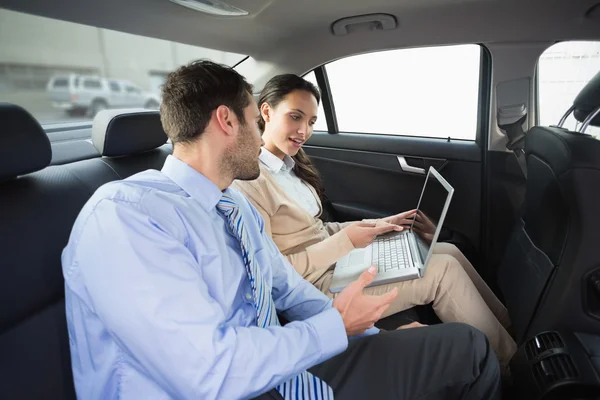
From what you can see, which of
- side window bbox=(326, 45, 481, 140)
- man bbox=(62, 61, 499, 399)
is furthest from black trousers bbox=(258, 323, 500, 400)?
side window bbox=(326, 45, 481, 140)

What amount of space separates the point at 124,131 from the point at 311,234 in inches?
34.5

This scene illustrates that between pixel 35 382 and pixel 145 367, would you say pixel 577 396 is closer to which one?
pixel 145 367

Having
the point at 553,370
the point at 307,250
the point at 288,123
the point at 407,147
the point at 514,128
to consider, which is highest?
the point at 288,123

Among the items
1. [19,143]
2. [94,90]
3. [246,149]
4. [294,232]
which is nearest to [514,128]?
[294,232]

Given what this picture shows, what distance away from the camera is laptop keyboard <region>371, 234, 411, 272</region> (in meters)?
1.59

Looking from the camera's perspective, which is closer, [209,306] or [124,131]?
[209,306]

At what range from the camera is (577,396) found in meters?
1.14

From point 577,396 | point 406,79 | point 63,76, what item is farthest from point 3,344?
point 63,76

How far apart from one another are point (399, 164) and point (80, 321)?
2.09 metres

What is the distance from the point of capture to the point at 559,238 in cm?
135

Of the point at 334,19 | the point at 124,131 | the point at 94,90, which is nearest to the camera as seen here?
the point at 124,131

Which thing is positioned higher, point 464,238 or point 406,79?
point 406,79

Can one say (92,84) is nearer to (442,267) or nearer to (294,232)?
(294,232)

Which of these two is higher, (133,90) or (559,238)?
(133,90)
